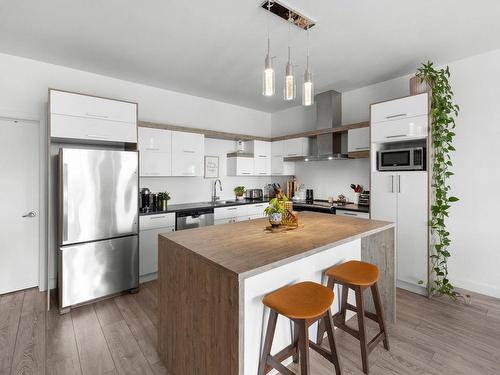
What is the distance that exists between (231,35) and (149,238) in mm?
2607

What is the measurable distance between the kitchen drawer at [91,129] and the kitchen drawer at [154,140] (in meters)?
0.34

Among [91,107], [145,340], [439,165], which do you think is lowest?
[145,340]

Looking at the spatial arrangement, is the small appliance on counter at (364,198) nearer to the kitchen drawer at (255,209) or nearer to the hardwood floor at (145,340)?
the hardwood floor at (145,340)

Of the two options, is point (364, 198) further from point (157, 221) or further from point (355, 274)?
point (157, 221)

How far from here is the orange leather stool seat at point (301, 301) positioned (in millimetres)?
1408

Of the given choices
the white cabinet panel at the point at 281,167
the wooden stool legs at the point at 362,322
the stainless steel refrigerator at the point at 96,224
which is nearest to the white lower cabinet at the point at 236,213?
the white cabinet panel at the point at 281,167

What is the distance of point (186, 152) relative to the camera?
4.10 metres

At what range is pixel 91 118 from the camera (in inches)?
119

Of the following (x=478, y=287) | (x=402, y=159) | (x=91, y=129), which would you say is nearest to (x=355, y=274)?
(x=402, y=159)

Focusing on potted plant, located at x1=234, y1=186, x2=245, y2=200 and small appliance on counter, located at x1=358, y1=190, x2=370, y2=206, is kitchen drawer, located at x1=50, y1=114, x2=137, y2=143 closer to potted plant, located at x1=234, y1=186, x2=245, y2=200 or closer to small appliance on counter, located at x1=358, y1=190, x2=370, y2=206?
potted plant, located at x1=234, y1=186, x2=245, y2=200

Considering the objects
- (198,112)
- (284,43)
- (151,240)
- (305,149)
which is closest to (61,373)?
(151,240)

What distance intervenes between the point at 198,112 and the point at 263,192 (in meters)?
2.08

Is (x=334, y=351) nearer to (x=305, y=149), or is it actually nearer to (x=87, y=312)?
(x=87, y=312)

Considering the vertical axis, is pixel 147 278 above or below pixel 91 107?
below
